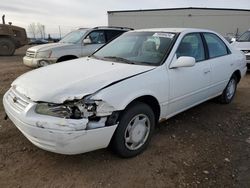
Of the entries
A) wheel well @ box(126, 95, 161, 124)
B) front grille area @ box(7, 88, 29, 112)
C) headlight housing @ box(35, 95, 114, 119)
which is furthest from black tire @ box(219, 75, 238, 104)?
front grille area @ box(7, 88, 29, 112)

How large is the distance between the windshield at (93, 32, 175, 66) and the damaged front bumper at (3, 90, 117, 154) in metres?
1.31

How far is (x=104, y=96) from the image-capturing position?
281cm

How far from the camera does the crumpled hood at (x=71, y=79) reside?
2.81 m

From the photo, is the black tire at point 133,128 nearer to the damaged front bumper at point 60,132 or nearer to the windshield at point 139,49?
the damaged front bumper at point 60,132

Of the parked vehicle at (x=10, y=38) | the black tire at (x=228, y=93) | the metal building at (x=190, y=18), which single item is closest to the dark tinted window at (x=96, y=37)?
the black tire at (x=228, y=93)

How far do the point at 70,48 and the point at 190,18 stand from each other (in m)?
25.8

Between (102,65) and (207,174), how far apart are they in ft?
6.30

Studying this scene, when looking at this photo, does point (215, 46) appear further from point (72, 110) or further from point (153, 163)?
point (72, 110)

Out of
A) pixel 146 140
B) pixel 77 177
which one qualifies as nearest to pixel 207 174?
pixel 146 140

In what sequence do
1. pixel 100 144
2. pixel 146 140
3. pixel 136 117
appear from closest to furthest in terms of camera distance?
pixel 100 144 → pixel 136 117 → pixel 146 140

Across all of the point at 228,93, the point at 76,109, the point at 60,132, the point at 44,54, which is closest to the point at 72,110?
the point at 76,109

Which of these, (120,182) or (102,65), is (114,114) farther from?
(102,65)

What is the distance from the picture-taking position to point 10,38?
15.6 meters

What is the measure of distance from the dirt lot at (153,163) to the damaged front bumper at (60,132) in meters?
0.35
